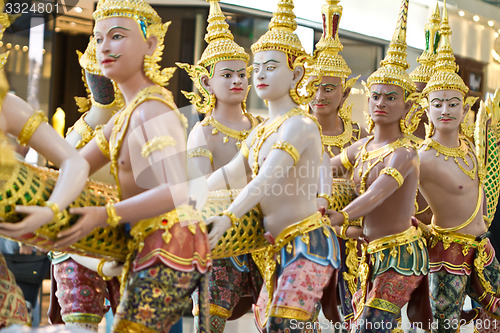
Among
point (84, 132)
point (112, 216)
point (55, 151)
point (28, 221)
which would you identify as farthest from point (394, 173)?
point (28, 221)

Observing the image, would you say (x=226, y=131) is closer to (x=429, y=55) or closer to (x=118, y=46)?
(x=118, y=46)

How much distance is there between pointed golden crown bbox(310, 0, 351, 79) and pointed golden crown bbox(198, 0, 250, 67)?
3.07 feet

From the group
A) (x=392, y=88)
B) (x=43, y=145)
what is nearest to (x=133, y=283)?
(x=43, y=145)

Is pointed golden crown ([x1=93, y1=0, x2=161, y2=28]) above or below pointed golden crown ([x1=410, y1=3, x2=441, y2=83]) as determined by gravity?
below

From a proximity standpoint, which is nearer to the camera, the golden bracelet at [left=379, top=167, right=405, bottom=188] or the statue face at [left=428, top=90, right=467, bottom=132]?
the golden bracelet at [left=379, top=167, right=405, bottom=188]

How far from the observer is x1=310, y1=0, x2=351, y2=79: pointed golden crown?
537 centimetres

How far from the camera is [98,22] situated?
9.89ft

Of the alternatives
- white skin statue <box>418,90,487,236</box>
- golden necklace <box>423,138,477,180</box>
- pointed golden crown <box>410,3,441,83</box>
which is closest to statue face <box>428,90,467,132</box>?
white skin statue <box>418,90,487,236</box>

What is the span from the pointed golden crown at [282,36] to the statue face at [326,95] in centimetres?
161

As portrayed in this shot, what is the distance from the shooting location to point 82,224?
268 cm

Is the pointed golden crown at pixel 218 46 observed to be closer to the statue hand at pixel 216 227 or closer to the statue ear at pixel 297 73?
the statue ear at pixel 297 73

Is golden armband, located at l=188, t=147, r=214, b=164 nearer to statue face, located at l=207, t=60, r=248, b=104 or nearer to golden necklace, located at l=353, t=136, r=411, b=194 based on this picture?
statue face, located at l=207, t=60, r=248, b=104

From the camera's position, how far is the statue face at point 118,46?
2.96 meters

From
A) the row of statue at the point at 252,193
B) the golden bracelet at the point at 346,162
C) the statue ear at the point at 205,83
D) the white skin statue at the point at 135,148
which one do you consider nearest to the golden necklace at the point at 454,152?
the row of statue at the point at 252,193
